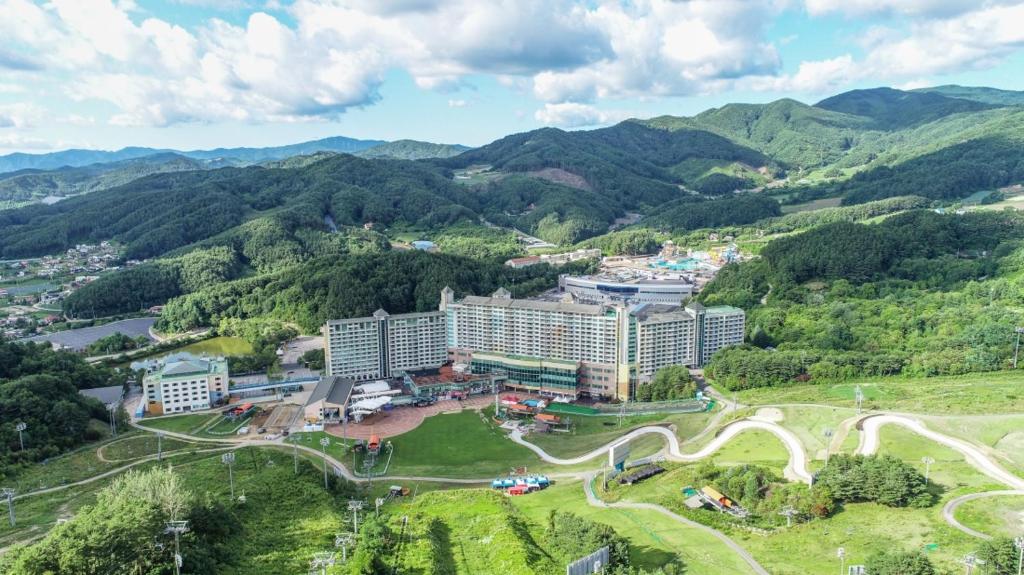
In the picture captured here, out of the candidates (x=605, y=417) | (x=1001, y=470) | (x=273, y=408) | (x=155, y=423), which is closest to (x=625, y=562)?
(x=1001, y=470)

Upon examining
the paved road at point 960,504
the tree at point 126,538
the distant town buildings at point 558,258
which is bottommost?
the paved road at point 960,504

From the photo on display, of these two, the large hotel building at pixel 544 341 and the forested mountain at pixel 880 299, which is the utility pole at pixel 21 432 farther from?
the forested mountain at pixel 880 299

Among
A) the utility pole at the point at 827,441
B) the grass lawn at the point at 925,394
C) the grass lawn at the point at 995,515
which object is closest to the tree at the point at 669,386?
the grass lawn at the point at 925,394

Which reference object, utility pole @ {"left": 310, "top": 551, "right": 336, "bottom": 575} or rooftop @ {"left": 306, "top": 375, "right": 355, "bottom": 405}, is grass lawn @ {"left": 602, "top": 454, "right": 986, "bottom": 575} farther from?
rooftop @ {"left": 306, "top": 375, "right": 355, "bottom": 405}

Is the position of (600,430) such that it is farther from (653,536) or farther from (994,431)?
(994,431)

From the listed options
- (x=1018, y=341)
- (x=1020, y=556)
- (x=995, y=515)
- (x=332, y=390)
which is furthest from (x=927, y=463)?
(x=332, y=390)

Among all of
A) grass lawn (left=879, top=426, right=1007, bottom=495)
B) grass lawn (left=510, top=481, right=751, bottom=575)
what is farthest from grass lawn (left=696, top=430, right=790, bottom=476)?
grass lawn (left=510, top=481, right=751, bottom=575)
